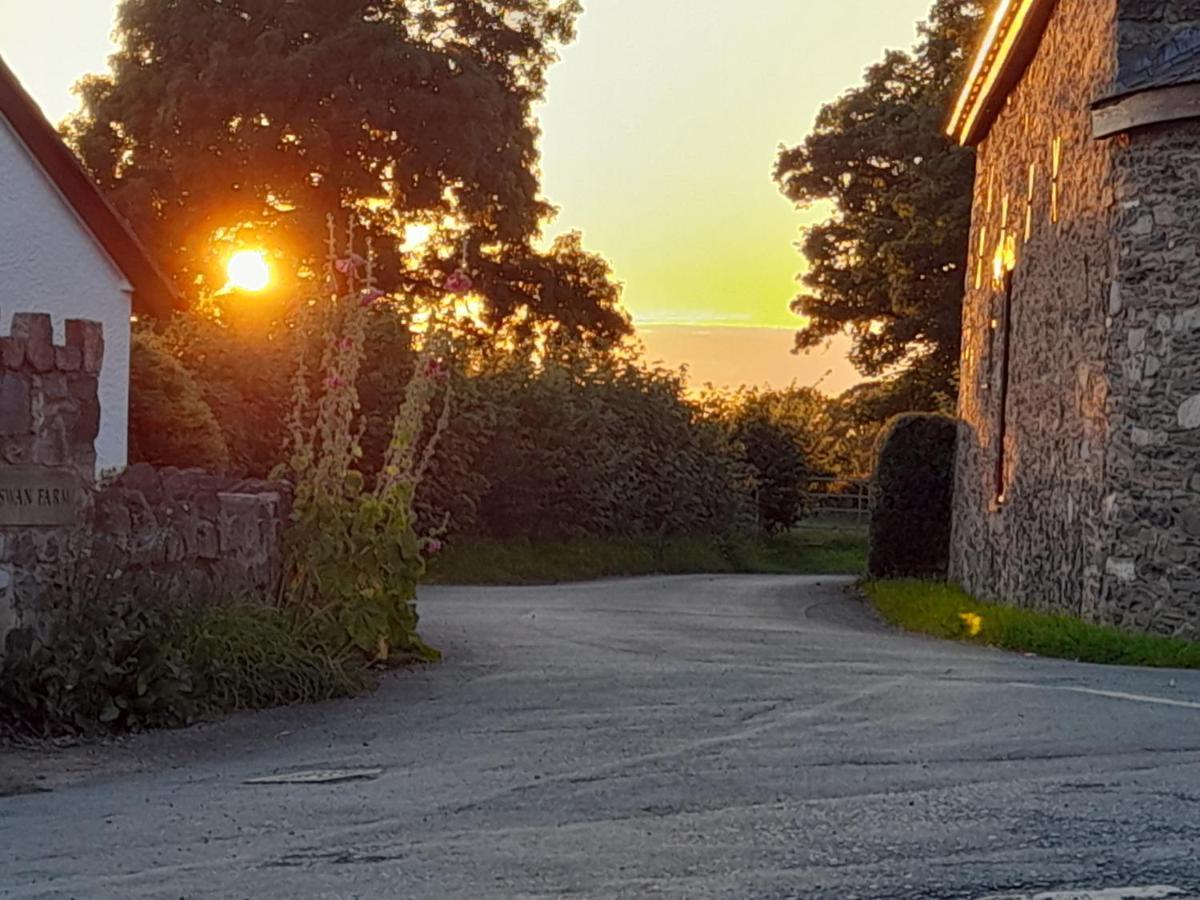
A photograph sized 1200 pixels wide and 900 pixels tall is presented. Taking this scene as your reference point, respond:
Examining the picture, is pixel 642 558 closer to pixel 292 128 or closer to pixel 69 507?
pixel 292 128

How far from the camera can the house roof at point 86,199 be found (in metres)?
19.5

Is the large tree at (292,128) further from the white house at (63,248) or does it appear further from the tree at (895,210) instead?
the white house at (63,248)

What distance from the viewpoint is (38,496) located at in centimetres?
940

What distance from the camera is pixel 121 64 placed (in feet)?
124

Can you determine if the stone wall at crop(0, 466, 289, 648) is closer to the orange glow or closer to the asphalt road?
the asphalt road

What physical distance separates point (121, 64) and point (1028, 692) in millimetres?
31913

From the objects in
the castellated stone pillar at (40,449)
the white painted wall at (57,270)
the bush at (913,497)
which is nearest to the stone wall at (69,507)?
the castellated stone pillar at (40,449)

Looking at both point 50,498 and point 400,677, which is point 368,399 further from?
point 50,498

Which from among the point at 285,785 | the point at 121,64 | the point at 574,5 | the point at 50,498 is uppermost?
the point at 574,5

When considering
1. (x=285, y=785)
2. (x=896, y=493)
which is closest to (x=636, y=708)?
(x=285, y=785)

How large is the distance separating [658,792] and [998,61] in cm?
1589

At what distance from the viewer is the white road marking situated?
32.0ft

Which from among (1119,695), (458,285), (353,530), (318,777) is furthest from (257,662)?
(1119,695)

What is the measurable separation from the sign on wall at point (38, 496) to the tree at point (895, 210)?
96.3 feet
